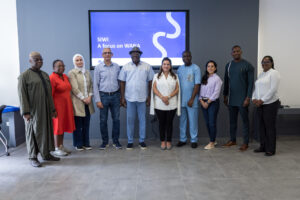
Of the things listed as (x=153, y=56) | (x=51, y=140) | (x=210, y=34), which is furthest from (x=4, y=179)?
(x=210, y=34)

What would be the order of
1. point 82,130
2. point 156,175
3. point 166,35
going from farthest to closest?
1. point 166,35
2. point 82,130
3. point 156,175

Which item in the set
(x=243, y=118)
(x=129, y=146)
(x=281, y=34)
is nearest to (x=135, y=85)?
(x=129, y=146)

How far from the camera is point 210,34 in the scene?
4941 millimetres

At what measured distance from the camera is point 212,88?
4.23 m

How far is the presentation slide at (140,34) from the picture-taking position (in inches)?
193

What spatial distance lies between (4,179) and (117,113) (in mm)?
1815

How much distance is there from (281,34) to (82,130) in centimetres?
402

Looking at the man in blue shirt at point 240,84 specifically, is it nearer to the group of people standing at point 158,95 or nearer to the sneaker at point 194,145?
the group of people standing at point 158,95

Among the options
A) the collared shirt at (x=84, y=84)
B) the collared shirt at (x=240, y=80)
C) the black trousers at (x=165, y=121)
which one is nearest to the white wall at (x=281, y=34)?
the collared shirt at (x=240, y=80)

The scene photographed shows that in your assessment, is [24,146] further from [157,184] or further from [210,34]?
A: [210,34]

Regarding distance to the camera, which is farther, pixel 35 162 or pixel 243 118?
pixel 243 118

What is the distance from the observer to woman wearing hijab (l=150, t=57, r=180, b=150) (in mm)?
4199

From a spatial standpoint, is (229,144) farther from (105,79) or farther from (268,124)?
(105,79)

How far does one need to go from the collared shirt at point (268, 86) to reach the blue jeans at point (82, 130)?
103 inches
